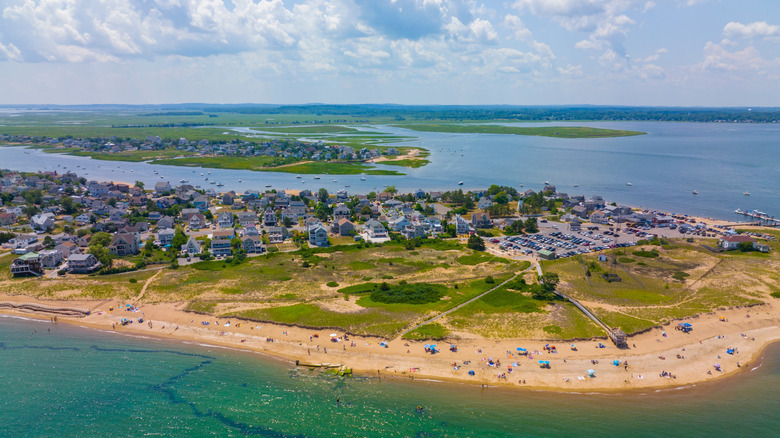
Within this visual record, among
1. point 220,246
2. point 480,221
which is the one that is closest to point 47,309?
point 220,246

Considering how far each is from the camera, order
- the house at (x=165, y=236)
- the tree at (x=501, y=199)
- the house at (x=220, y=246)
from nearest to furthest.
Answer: the house at (x=220, y=246), the house at (x=165, y=236), the tree at (x=501, y=199)

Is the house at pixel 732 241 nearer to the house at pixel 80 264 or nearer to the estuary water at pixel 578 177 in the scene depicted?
the estuary water at pixel 578 177

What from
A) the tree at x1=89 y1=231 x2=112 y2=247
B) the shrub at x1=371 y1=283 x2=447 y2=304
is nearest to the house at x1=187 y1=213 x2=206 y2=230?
the tree at x1=89 y1=231 x2=112 y2=247

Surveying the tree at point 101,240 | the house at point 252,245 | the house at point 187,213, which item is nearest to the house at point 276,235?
the house at point 252,245

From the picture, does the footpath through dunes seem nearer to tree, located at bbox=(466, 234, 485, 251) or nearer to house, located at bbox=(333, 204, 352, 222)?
house, located at bbox=(333, 204, 352, 222)

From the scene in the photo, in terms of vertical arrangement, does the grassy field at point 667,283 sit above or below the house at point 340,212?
below

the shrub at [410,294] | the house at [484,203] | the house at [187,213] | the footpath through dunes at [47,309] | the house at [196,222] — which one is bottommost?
the footpath through dunes at [47,309]
